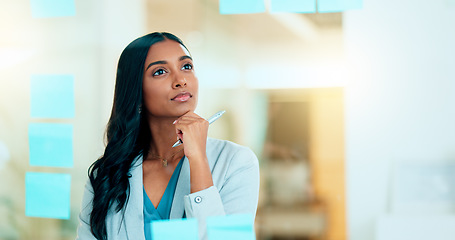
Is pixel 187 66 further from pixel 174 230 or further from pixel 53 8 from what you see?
pixel 53 8

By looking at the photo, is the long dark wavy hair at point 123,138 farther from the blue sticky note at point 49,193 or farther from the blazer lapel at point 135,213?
the blue sticky note at point 49,193

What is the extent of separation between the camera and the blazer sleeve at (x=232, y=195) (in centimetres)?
75

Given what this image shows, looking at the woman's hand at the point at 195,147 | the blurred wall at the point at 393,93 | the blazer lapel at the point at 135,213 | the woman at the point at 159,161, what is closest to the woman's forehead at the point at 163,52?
the woman at the point at 159,161

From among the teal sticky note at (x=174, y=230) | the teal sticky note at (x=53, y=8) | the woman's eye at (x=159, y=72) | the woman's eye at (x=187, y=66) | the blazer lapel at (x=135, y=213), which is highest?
the teal sticky note at (x=53, y=8)

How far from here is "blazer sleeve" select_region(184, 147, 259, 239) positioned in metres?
0.75

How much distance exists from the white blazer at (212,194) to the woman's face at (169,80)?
87 mm

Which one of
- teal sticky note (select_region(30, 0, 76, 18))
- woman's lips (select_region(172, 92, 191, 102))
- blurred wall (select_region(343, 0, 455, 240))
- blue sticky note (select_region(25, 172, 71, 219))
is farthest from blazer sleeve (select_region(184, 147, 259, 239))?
teal sticky note (select_region(30, 0, 76, 18))

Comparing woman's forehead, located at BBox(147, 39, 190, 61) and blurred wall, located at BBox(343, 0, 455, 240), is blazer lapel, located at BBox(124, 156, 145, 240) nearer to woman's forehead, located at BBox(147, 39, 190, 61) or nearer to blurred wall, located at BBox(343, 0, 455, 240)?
woman's forehead, located at BBox(147, 39, 190, 61)

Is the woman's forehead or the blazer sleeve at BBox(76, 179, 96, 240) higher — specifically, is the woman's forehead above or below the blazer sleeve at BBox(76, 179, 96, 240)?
above

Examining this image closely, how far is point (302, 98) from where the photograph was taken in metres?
1.12

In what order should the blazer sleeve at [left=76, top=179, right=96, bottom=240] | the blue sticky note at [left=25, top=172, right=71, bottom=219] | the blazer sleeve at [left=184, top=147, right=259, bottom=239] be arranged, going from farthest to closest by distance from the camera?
the blue sticky note at [left=25, top=172, right=71, bottom=219] < the blazer sleeve at [left=76, top=179, right=96, bottom=240] < the blazer sleeve at [left=184, top=147, right=259, bottom=239]

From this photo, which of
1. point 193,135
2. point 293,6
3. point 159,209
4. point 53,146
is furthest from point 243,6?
point 53,146

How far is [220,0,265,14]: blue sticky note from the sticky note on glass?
16.5 inches

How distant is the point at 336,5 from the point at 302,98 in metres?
0.28
